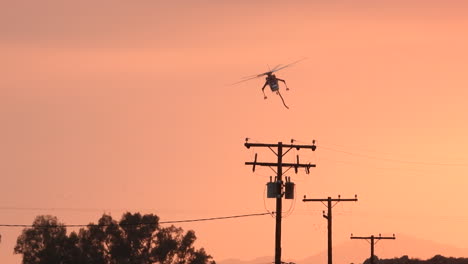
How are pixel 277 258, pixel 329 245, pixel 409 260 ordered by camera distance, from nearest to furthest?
1. pixel 277 258
2. pixel 329 245
3. pixel 409 260

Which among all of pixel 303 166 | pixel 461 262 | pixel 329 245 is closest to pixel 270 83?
pixel 303 166

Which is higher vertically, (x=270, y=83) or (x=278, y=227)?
(x=270, y=83)

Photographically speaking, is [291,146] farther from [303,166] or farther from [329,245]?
[329,245]

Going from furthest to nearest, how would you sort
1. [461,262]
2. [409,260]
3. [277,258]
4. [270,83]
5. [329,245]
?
[409,260] → [461,262] → [329,245] → [270,83] → [277,258]

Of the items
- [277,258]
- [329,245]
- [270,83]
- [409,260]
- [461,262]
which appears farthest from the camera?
[409,260]

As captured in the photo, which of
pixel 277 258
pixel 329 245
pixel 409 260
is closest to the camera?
pixel 277 258

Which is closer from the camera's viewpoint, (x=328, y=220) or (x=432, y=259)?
(x=328, y=220)

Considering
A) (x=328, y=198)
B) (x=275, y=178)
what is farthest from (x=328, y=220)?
(x=275, y=178)

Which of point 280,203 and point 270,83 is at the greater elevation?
point 270,83

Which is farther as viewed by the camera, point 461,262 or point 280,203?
point 461,262

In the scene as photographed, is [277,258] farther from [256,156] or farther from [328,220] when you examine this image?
[328,220]
